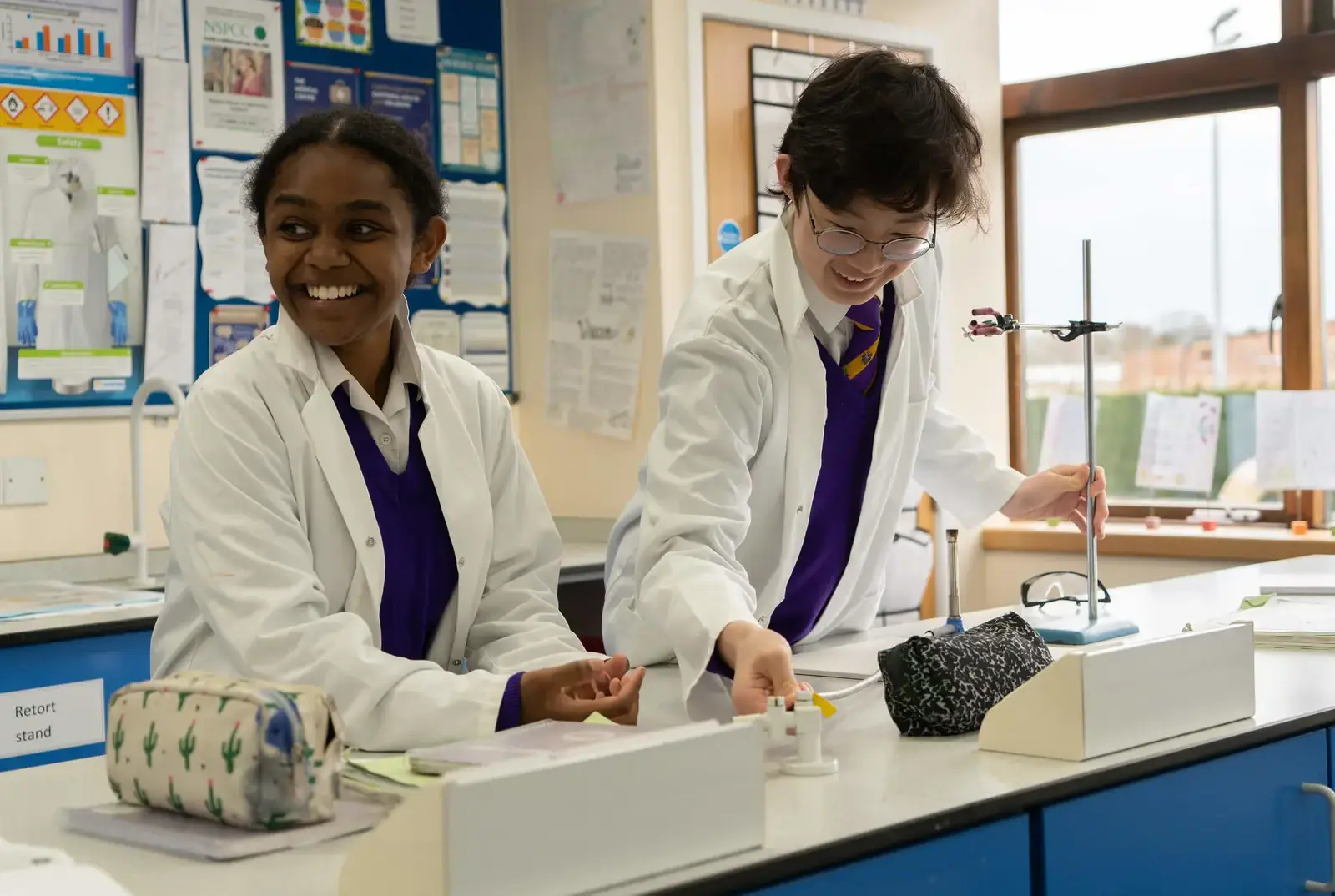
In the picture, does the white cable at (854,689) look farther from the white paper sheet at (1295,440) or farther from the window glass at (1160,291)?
the window glass at (1160,291)

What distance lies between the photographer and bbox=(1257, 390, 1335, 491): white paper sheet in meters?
4.14

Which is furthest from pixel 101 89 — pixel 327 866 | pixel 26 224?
pixel 327 866

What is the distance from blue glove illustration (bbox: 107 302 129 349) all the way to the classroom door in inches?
57.2

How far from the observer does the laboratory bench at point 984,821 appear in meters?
1.09

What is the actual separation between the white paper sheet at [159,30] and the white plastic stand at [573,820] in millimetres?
2905

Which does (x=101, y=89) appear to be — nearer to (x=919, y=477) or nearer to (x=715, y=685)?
(x=919, y=477)

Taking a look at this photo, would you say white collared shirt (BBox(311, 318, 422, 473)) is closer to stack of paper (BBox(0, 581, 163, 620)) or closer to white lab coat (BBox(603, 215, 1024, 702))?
white lab coat (BBox(603, 215, 1024, 702))

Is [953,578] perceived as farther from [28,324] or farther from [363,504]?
[28,324]

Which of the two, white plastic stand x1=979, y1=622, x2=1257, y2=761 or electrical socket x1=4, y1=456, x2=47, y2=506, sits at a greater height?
A: electrical socket x1=4, y1=456, x2=47, y2=506

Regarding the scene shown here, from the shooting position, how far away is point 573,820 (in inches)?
39.6

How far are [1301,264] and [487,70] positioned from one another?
7.56ft

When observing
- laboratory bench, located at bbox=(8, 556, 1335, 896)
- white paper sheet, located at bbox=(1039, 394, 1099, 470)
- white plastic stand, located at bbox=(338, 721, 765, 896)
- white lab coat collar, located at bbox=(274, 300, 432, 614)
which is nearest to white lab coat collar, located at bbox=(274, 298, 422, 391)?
white lab coat collar, located at bbox=(274, 300, 432, 614)

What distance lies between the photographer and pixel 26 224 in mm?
3330

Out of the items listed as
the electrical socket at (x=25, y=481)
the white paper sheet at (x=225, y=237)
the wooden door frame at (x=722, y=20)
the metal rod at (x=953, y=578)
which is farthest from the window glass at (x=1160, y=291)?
the electrical socket at (x=25, y=481)
